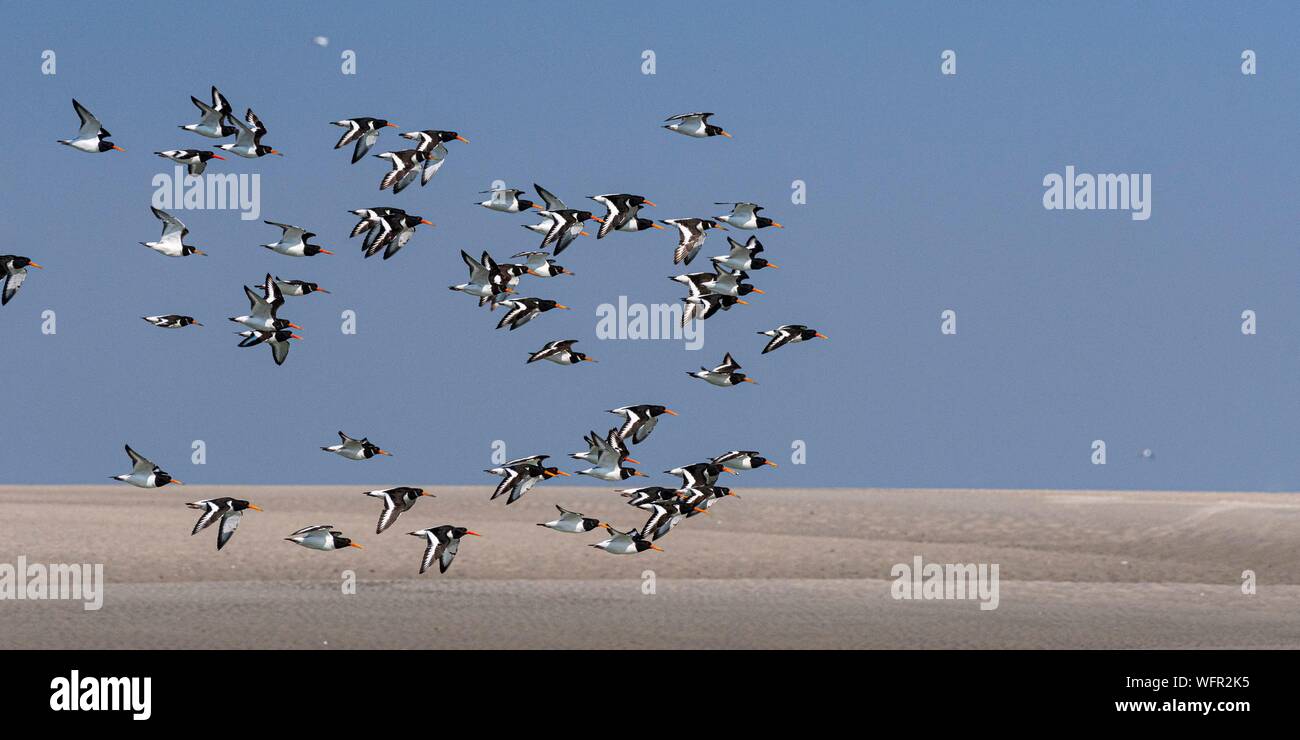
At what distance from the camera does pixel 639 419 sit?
109 feet

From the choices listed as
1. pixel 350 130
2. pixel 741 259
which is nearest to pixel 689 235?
pixel 741 259

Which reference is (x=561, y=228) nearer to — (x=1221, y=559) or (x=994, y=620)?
(x=994, y=620)

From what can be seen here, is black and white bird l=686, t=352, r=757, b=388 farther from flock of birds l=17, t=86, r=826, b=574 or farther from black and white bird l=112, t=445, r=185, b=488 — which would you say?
black and white bird l=112, t=445, r=185, b=488

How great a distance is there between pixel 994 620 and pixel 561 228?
13.5 meters

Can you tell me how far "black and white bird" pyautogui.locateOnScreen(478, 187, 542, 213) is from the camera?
35188mm

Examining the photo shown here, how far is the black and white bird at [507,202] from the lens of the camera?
3519 centimetres

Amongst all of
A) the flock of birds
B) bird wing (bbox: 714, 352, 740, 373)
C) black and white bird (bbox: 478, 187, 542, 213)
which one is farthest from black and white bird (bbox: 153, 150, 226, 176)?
bird wing (bbox: 714, 352, 740, 373)

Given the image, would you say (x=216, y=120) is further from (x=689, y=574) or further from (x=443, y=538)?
(x=689, y=574)

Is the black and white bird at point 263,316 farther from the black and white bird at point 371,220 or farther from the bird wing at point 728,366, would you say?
the bird wing at point 728,366

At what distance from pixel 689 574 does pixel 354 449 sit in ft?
52.5

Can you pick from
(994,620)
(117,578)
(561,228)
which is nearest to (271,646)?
(561,228)

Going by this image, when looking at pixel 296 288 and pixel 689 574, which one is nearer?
pixel 296 288

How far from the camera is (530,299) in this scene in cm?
3416
